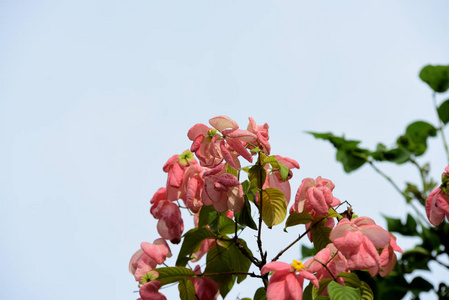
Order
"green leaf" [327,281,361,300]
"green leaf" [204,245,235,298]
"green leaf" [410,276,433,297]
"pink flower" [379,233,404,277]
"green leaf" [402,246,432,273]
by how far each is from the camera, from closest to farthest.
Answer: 1. "green leaf" [327,281,361,300]
2. "pink flower" [379,233,404,277]
3. "green leaf" [204,245,235,298]
4. "green leaf" [410,276,433,297]
5. "green leaf" [402,246,432,273]

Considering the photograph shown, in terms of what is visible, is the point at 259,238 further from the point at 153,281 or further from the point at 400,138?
the point at 400,138

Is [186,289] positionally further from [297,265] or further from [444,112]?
[444,112]

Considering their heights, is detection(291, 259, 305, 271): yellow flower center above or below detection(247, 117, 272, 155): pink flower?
below

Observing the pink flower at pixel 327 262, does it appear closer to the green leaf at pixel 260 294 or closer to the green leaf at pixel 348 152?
the green leaf at pixel 260 294

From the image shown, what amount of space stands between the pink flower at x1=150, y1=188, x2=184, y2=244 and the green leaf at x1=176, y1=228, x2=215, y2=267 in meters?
0.02

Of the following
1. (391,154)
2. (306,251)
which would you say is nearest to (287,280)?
(306,251)

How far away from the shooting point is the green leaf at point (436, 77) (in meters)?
1.56

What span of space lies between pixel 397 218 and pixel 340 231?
1014mm

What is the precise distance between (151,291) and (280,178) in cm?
31

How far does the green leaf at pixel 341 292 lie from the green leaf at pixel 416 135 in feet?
3.57

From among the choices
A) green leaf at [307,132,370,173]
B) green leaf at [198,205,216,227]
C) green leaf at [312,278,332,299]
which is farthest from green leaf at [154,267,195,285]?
green leaf at [307,132,370,173]

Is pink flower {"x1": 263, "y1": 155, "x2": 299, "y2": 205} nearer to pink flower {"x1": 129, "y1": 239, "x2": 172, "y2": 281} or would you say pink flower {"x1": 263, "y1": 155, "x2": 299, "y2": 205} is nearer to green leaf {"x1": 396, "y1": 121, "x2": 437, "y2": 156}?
pink flower {"x1": 129, "y1": 239, "x2": 172, "y2": 281}

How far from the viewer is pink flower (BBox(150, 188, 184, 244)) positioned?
0.88 m

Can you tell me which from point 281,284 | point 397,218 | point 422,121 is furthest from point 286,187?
point 422,121
